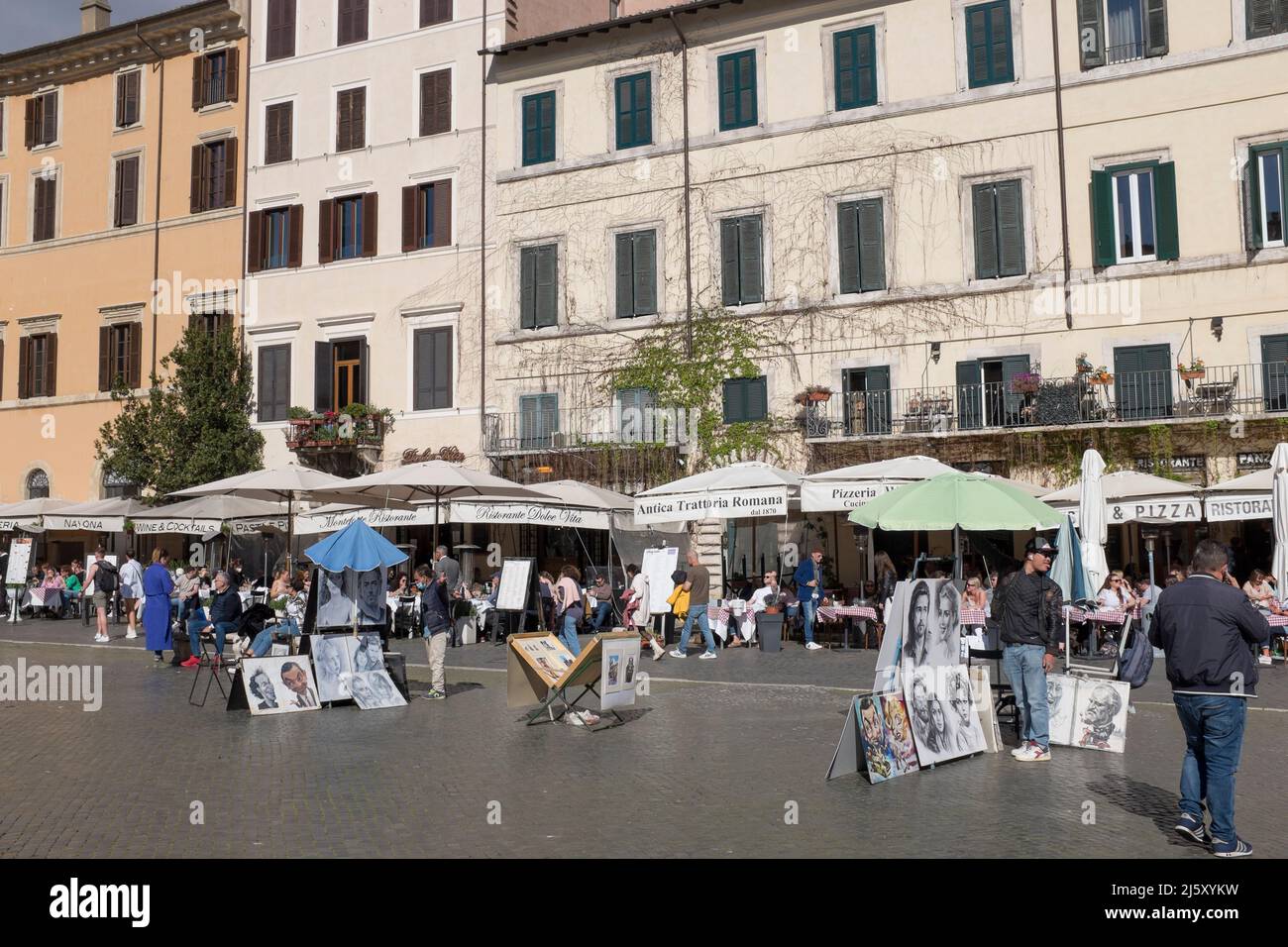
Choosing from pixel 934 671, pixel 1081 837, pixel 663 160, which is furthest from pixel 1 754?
pixel 663 160

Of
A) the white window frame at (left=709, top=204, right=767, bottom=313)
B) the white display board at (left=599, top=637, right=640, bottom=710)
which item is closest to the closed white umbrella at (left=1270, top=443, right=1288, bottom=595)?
the white display board at (left=599, top=637, right=640, bottom=710)

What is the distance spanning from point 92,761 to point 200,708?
3430mm

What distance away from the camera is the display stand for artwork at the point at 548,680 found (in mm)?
11758

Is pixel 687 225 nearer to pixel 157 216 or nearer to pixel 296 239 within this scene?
pixel 296 239

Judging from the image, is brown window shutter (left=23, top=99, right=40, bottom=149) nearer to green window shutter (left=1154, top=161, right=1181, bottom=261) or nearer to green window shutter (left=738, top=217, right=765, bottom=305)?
green window shutter (left=738, top=217, right=765, bottom=305)

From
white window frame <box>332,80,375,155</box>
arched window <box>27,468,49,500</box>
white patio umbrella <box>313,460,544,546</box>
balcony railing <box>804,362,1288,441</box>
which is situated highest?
white window frame <box>332,80,375,155</box>

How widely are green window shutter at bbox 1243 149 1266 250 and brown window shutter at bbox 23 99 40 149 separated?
33.3 meters

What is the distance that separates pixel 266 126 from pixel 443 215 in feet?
21.9

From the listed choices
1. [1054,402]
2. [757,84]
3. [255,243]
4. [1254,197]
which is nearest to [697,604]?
[1054,402]

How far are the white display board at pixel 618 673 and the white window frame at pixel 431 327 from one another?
18.6 meters

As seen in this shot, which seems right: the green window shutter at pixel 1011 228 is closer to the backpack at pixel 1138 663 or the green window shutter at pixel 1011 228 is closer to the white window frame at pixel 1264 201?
the white window frame at pixel 1264 201

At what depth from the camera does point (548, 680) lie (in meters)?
12.1

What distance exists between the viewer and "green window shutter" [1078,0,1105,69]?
24078 mm
